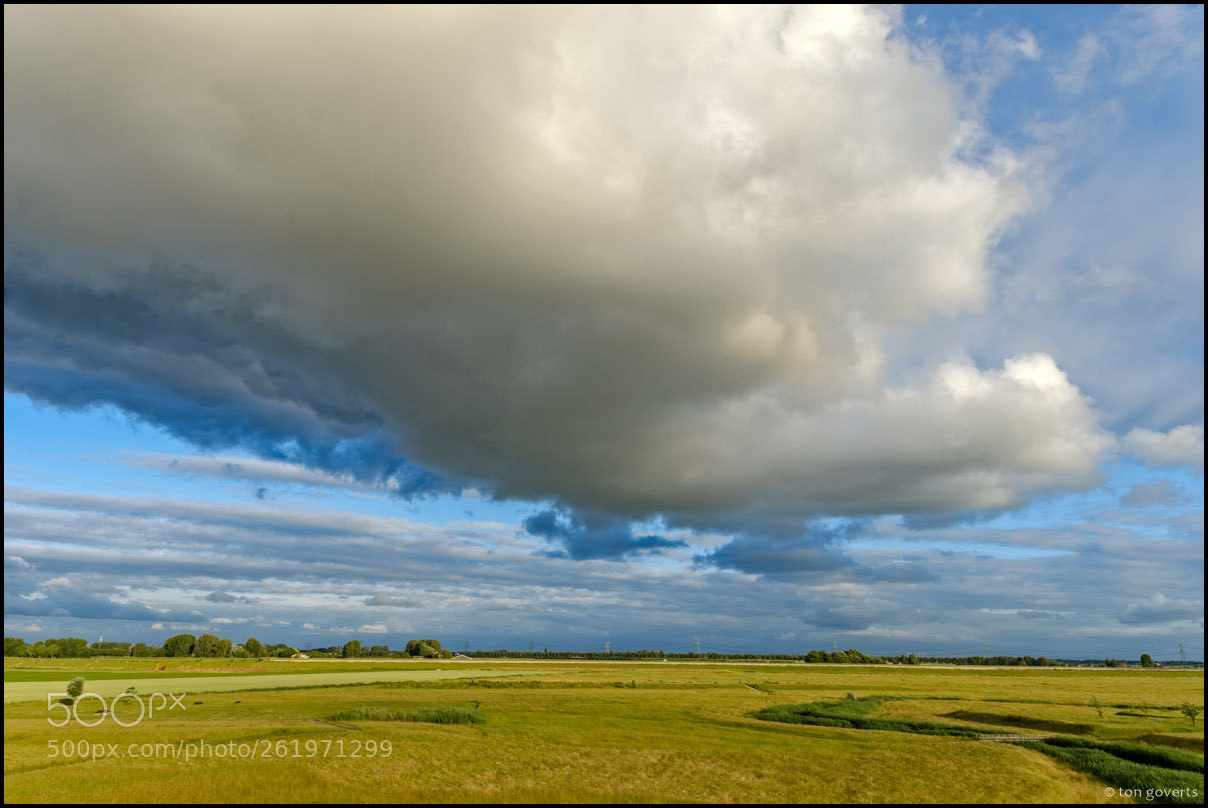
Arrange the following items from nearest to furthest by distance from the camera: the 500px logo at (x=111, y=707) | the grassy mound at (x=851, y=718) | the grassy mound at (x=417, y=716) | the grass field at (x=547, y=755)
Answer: the grass field at (x=547, y=755)
the 500px logo at (x=111, y=707)
the grassy mound at (x=851, y=718)
the grassy mound at (x=417, y=716)

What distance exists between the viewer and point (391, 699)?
80.9 meters

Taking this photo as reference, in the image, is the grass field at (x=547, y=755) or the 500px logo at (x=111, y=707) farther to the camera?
the 500px logo at (x=111, y=707)

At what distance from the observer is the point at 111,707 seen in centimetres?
6794

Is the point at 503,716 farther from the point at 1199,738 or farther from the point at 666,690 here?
the point at 1199,738

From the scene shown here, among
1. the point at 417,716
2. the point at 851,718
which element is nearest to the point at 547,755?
the point at 417,716

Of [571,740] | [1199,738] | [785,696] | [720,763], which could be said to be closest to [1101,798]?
[720,763]

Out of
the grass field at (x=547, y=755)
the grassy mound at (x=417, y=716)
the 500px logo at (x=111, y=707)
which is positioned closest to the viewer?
the grass field at (x=547, y=755)

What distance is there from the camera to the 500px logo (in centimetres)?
5620

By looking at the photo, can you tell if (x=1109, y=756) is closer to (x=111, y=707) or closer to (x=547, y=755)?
(x=547, y=755)

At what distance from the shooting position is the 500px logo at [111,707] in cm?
5620

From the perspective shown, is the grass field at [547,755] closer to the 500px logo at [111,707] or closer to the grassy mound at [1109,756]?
the grassy mound at [1109,756]


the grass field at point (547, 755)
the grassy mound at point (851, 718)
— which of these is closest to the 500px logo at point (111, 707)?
the grass field at point (547, 755)

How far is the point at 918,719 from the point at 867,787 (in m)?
36.9

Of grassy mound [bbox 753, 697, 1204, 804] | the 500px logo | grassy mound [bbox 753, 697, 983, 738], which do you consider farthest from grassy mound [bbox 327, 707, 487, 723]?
grassy mound [bbox 753, 697, 1204, 804]
